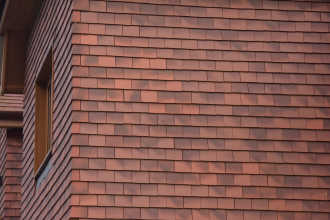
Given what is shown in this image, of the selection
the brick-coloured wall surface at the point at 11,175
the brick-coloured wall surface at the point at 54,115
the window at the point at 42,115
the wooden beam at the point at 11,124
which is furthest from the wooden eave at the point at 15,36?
the brick-coloured wall surface at the point at 11,175

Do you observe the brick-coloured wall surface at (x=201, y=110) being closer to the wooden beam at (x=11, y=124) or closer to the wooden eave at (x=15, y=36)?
the wooden eave at (x=15, y=36)

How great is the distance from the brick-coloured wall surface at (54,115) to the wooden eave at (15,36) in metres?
0.24

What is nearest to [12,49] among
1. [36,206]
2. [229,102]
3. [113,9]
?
[36,206]

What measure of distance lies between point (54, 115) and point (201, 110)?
204 centimetres

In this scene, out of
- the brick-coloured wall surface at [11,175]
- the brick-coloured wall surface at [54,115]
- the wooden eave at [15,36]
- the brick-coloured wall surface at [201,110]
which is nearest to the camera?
the brick-coloured wall surface at [201,110]

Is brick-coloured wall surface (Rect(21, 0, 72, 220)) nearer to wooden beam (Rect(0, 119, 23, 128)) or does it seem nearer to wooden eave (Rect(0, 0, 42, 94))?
wooden eave (Rect(0, 0, 42, 94))

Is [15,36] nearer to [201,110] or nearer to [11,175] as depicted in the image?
[11,175]

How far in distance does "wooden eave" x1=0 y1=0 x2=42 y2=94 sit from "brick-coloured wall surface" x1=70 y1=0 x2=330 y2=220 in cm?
297

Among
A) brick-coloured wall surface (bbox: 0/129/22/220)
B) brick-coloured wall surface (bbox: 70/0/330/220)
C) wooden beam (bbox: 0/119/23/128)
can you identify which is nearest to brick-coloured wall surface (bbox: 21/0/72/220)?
brick-coloured wall surface (bbox: 70/0/330/220)

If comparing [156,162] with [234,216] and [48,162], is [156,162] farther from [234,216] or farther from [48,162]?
[48,162]

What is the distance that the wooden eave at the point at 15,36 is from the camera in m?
12.7

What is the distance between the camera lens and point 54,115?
10711 millimetres

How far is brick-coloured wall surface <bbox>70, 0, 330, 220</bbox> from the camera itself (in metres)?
9.47

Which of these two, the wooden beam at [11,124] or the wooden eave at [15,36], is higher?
the wooden eave at [15,36]
